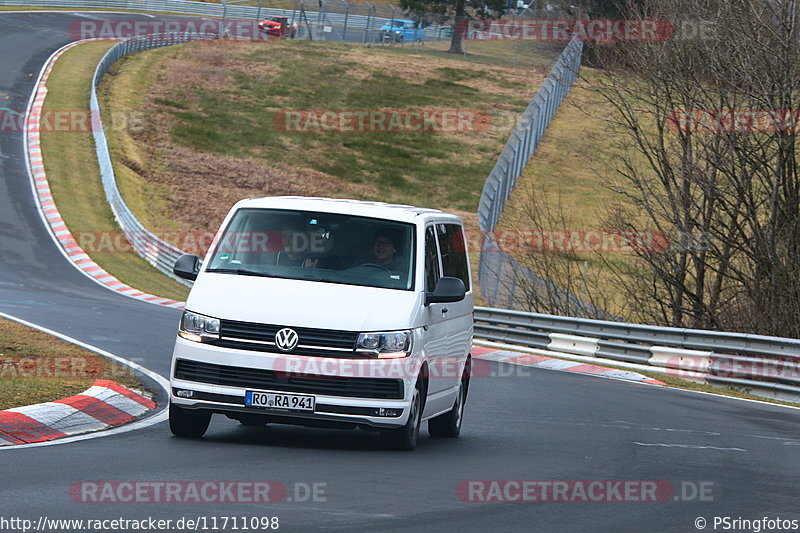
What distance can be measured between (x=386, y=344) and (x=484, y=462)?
1.22m

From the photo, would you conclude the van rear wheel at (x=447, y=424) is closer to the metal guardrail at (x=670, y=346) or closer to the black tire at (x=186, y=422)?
the black tire at (x=186, y=422)

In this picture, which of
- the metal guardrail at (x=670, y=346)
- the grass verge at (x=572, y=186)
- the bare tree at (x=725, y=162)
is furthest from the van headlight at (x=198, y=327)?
the grass verge at (x=572, y=186)

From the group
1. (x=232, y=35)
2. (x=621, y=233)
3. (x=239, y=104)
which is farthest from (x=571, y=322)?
(x=232, y=35)

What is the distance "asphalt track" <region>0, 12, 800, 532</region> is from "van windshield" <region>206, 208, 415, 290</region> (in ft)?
4.48

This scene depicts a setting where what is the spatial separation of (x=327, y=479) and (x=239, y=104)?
54.7 metres

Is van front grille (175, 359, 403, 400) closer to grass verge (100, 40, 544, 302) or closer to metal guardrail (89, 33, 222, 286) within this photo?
metal guardrail (89, 33, 222, 286)

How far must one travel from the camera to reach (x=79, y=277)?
3053 centimetres

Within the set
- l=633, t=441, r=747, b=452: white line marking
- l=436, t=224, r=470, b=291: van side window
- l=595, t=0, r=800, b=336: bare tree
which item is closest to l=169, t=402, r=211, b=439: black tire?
l=436, t=224, r=470, b=291: van side window

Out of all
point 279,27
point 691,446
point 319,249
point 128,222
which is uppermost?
point 279,27

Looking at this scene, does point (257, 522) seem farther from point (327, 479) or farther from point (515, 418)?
point (515, 418)

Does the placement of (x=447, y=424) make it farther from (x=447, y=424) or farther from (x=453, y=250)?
(x=453, y=250)

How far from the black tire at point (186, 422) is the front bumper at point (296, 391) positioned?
1.09 ft

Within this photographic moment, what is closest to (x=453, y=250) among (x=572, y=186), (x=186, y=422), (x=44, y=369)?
(x=186, y=422)

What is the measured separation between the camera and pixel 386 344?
9258mm
